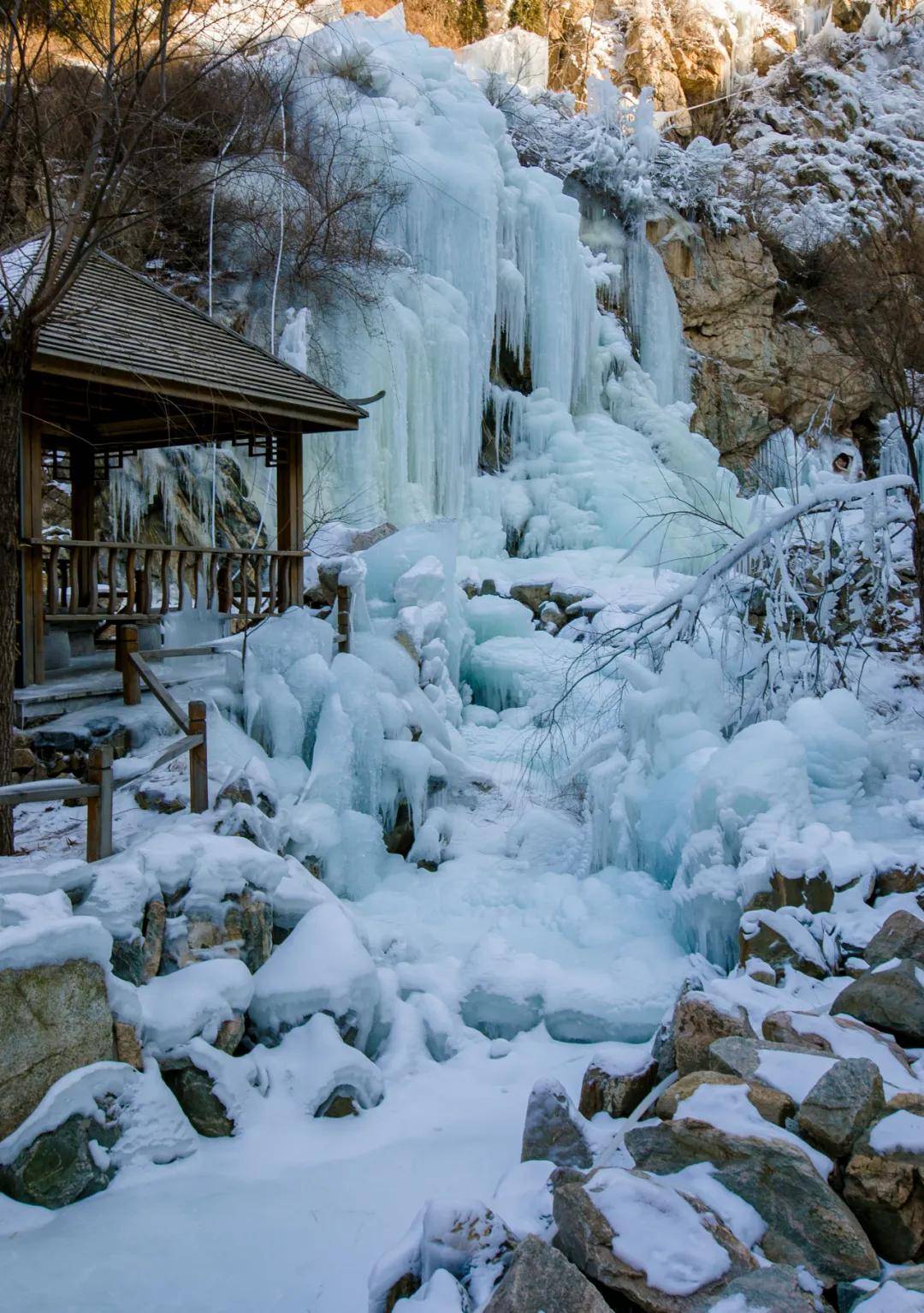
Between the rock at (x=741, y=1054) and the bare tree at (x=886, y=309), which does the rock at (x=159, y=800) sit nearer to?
the rock at (x=741, y=1054)

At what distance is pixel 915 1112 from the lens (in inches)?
133

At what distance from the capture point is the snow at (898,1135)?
323cm

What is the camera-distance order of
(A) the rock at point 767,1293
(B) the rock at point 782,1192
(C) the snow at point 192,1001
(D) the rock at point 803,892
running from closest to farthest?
(A) the rock at point 767,1293 < (B) the rock at point 782,1192 < (C) the snow at point 192,1001 < (D) the rock at point 803,892

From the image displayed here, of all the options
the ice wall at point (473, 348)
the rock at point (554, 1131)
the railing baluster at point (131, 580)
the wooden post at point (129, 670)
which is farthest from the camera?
the ice wall at point (473, 348)

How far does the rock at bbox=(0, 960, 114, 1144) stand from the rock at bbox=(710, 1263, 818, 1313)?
2.78 meters

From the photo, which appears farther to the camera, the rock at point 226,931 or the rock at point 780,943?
the rock at point 780,943

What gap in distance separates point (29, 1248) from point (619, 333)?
1842 centimetres

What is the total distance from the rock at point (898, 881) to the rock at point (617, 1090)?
232 cm

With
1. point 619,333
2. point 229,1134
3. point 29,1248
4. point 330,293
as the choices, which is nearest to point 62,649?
point 229,1134

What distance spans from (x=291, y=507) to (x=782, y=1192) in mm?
7119

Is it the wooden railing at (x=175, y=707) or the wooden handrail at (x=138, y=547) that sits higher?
the wooden handrail at (x=138, y=547)

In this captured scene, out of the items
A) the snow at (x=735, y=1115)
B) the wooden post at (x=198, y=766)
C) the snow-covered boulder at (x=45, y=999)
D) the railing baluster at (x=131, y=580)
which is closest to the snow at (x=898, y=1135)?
the snow at (x=735, y=1115)

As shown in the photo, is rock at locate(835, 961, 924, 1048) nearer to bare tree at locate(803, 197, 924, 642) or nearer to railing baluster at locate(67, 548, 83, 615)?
bare tree at locate(803, 197, 924, 642)

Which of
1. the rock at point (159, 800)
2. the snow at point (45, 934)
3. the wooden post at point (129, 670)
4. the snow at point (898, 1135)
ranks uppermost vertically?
the wooden post at point (129, 670)
